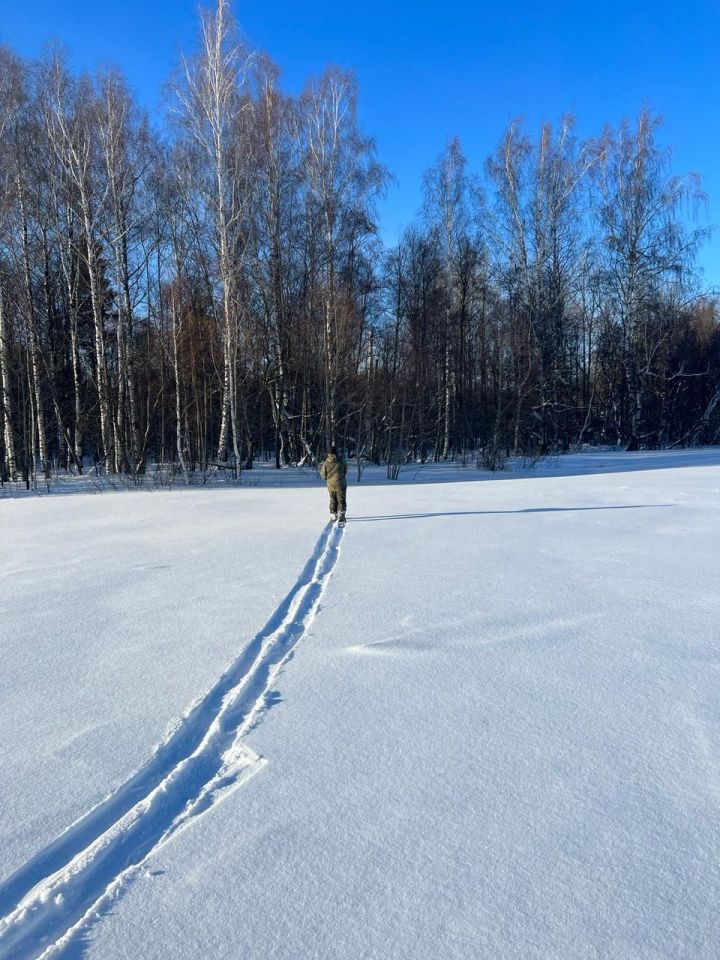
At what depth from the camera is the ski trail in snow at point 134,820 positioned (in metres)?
1.69

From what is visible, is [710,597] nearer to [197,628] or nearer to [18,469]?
[197,628]

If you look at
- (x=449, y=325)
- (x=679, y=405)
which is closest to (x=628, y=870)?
(x=449, y=325)

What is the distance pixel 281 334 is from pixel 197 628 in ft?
54.4

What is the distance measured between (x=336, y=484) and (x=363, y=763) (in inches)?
259

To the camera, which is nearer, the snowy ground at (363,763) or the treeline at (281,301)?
the snowy ground at (363,763)

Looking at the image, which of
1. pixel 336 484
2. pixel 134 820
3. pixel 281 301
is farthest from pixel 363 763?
pixel 281 301

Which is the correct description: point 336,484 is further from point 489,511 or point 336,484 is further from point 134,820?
point 134,820

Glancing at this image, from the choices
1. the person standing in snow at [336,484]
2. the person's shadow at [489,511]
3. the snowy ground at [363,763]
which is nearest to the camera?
the snowy ground at [363,763]

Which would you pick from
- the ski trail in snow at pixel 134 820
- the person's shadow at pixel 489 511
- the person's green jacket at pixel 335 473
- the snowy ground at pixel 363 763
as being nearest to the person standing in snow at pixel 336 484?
the person's green jacket at pixel 335 473

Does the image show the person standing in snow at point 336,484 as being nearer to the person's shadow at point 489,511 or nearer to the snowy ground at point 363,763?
the person's shadow at point 489,511

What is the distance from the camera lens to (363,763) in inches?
96.4

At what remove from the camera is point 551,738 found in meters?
2.63

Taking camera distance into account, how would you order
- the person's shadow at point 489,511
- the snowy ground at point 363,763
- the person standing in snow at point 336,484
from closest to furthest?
the snowy ground at point 363,763 → the person standing in snow at point 336,484 → the person's shadow at point 489,511

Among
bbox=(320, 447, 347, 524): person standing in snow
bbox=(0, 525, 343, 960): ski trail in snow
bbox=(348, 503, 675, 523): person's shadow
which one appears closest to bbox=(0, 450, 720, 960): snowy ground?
bbox=(0, 525, 343, 960): ski trail in snow
